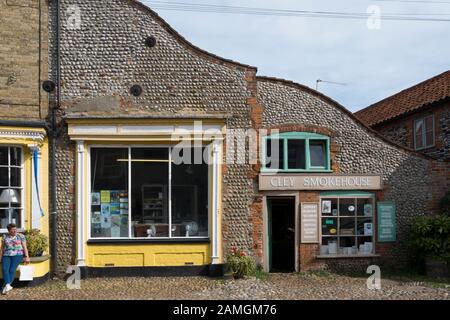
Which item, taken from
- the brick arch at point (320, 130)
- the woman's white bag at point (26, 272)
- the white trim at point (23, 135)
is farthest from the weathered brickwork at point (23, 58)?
the brick arch at point (320, 130)

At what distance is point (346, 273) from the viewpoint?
13.4 m

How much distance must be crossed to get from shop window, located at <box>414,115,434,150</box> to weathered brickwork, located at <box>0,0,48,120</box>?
1159 cm

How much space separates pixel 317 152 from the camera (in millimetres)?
13844

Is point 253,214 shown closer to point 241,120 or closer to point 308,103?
point 241,120

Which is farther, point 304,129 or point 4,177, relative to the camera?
point 304,129

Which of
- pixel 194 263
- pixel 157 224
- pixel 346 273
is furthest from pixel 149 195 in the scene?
pixel 346 273

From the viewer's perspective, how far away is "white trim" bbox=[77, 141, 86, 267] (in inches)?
499

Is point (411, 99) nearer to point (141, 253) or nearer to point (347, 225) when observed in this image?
point (347, 225)

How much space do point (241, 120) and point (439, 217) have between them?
212 inches

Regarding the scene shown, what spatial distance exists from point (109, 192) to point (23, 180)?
78.2 inches

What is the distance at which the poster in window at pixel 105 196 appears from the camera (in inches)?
512

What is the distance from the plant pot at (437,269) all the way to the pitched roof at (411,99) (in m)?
5.50

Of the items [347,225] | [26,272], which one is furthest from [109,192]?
[347,225]
